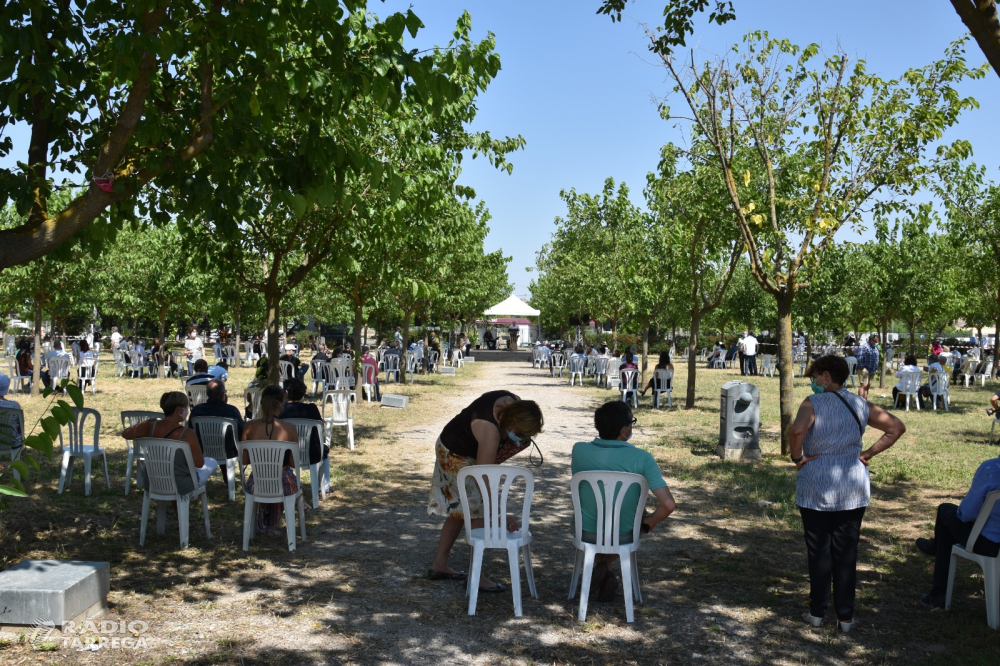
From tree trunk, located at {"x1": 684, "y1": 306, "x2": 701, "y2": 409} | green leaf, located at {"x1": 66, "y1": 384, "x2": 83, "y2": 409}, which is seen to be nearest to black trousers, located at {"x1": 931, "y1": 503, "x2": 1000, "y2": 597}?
green leaf, located at {"x1": 66, "y1": 384, "x2": 83, "y2": 409}

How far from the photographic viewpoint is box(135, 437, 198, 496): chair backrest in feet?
20.6

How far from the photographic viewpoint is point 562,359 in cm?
3002

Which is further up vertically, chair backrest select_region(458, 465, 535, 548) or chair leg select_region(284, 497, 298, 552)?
chair backrest select_region(458, 465, 535, 548)

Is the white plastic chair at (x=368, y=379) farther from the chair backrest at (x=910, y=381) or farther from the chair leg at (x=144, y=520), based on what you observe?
the chair leg at (x=144, y=520)

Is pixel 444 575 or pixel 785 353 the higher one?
pixel 785 353

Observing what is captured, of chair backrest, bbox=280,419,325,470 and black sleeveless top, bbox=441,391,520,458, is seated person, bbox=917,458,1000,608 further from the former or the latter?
chair backrest, bbox=280,419,325,470

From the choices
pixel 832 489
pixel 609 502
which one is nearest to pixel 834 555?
pixel 832 489

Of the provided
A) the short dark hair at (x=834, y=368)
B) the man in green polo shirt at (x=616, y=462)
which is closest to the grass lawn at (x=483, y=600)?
the man in green polo shirt at (x=616, y=462)

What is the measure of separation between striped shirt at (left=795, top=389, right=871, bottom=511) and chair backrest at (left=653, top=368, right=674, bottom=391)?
12.7m

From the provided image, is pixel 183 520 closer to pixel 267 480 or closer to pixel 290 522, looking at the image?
pixel 267 480

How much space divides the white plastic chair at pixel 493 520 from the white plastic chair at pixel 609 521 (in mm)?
317

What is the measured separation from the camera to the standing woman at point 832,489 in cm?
469

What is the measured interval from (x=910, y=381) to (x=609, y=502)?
15.3 m

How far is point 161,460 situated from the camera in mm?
Answer: 6340
